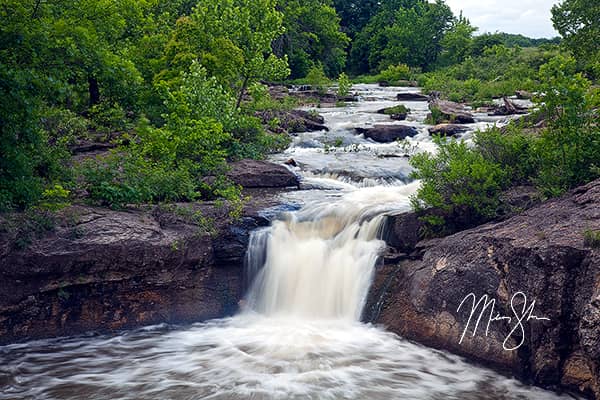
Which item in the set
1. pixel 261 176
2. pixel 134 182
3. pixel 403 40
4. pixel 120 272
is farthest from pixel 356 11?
pixel 120 272

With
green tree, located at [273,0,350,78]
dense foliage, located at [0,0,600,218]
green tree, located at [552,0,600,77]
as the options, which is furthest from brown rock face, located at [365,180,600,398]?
green tree, located at [273,0,350,78]

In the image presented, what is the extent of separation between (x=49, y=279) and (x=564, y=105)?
29.7ft

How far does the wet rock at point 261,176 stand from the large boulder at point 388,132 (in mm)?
7422

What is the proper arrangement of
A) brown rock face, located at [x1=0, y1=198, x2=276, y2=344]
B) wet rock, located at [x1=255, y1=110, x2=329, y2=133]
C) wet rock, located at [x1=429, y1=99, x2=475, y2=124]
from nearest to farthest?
brown rock face, located at [x1=0, y1=198, x2=276, y2=344]
wet rock, located at [x1=255, y1=110, x2=329, y2=133]
wet rock, located at [x1=429, y1=99, x2=475, y2=124]

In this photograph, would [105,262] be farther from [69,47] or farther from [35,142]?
[69,47]

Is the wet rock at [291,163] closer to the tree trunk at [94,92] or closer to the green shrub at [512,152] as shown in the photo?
the tree trunk at [94,92]

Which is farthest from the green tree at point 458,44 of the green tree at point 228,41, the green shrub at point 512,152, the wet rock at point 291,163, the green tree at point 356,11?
the green shrub at point 512,152

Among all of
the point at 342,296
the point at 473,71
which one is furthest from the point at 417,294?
the point at 473,71

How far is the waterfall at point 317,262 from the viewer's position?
10.9 m

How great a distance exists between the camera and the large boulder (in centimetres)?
2212

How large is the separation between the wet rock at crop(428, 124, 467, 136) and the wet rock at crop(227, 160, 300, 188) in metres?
8.41

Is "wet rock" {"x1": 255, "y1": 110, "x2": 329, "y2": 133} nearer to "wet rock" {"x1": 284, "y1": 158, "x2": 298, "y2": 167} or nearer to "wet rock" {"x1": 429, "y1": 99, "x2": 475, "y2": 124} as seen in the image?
"wet rock" {"x1": 284, "y1": 158, "x2": 298, "y2": 167}

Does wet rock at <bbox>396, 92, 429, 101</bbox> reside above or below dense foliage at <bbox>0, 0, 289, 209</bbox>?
above

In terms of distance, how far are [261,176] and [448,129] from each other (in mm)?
9586
